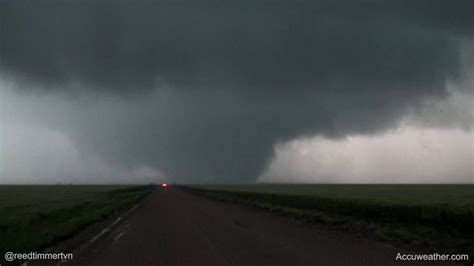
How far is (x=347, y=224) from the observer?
23.8 m

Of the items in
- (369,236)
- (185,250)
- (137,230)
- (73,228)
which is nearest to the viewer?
(185,250)

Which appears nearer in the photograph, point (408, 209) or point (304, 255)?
point (304, 255)

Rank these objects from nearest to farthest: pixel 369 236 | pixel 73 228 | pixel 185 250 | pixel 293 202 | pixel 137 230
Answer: pixel 185 250 < pixel 369 236 < pixel 137 230 < pixel 73 228 < pixel 293 202

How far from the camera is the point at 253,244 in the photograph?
16203 millimetres

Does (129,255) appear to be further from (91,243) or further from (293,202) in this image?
(293,202)

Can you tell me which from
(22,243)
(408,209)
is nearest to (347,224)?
(408,209)

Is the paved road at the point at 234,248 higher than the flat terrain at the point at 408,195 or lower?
higher

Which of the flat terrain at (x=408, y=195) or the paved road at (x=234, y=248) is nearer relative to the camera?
the paved road at (x=234, y=248)

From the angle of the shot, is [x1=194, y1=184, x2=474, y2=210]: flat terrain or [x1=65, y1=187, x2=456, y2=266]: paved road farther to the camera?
[x1=194, y1=184, x2=474, y2=210]: flat terrain

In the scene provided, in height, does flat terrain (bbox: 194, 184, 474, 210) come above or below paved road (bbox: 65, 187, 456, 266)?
below

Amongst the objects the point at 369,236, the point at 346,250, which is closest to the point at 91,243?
the point at 346,250

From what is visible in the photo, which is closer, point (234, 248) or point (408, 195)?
point (234, 248)

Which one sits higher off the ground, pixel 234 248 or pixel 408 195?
pixel 234 248

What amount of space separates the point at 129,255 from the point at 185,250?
76.3 inches
